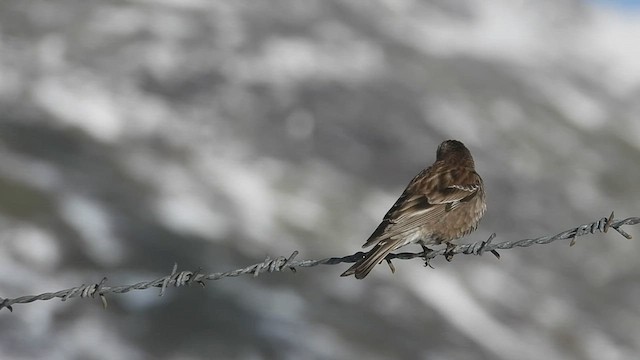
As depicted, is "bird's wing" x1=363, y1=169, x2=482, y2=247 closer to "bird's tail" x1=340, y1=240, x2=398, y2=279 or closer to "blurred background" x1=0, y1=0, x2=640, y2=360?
"bird's tail" x1=340, y1=240, x2=398, y2=279

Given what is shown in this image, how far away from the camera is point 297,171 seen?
25156 millimetres

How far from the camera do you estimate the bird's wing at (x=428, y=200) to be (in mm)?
9141

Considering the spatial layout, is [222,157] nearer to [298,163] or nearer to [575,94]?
[298,163]

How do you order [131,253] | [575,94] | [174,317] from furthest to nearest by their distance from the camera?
[575,94]
[131,253]
[174,317]

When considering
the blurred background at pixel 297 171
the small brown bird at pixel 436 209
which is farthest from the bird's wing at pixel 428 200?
the blurred background at pixel 297 171

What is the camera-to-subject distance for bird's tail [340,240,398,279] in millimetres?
8312

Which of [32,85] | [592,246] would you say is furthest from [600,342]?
[32,85]

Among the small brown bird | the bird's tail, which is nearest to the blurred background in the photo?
the small brown bird

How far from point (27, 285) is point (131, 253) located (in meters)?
2.21

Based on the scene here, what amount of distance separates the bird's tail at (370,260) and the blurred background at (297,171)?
25.0ft

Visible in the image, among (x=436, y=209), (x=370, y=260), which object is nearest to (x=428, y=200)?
(x=436, y=209)

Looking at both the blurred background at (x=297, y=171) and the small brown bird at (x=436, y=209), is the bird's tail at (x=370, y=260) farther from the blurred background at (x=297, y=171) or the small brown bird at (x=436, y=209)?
the blurred background at (x=297, y=171)

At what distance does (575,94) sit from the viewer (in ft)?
113

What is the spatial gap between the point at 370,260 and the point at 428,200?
1312 millimetres
